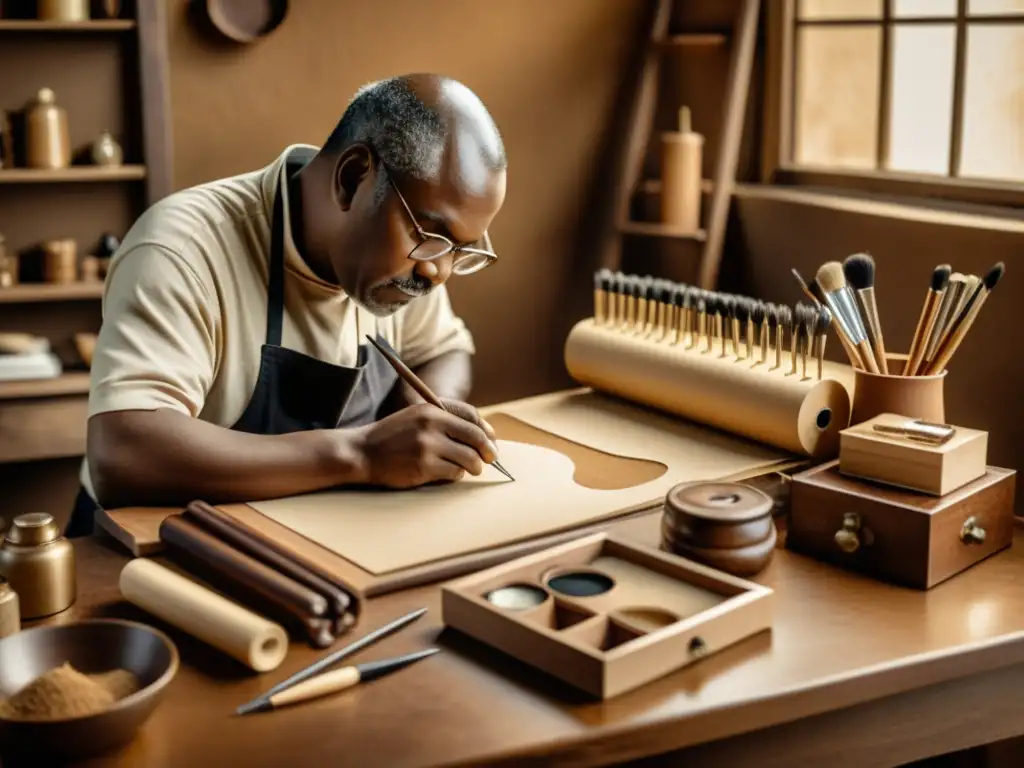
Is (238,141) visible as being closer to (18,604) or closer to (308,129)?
(308,129)

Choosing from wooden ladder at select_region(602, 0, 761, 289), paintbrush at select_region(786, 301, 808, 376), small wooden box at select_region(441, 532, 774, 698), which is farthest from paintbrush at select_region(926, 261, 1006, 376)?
wooden ladder at select_region(602, 0, 761, 289)

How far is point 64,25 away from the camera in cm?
353

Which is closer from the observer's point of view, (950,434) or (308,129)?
(950,434)

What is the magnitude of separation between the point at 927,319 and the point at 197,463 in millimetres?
1210

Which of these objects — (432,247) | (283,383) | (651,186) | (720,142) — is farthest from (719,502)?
(651,186)

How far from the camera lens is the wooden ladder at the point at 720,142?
3361 mm

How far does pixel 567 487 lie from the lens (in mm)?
1992

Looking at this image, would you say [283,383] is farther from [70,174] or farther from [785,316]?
[70,174]

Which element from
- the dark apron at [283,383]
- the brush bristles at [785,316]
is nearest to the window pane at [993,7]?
the brush bristles at [785,316]

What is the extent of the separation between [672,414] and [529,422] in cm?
29

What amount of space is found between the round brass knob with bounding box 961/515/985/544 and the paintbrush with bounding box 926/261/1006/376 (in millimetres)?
335

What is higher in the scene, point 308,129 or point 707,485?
point 308,129

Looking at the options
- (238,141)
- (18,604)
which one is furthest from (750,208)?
(18,604)

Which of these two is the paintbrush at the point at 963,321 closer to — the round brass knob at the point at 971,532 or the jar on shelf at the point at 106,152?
the round brass knob at the point at 971,532
